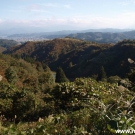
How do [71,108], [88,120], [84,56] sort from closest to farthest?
1. [88,120]
2. [71,108]
3. [84,56]

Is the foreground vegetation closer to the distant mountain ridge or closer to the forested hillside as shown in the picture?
the forested hillside

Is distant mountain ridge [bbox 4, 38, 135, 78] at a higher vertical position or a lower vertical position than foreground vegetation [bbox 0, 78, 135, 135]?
lower

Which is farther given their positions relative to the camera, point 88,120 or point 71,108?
point 71,108

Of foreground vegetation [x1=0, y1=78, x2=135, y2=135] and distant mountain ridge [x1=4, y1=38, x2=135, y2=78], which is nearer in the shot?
foreground vegetation [x1=0, y1=78, x2=135, y2=135]

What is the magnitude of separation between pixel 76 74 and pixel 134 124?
249 ft

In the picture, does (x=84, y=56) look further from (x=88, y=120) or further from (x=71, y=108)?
(x=88, y=120)

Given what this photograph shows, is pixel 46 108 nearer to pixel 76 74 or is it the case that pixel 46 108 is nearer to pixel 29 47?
pixel 76 74

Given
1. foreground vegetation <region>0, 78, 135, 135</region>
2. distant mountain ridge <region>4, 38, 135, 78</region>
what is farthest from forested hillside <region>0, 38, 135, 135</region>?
distant mountain ridge <region>4, 38, 135, 78</region>

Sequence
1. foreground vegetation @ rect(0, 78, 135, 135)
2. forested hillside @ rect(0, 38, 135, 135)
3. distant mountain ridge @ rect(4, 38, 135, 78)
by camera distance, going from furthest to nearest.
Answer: distant mountain ridge @ rect(4, 38, 135, 78), forested hillside @ rect(0, 38, 135, 135), foreground vegetation @ rect(0, 78, 135, 135)

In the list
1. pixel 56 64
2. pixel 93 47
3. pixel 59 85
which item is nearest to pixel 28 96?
pixel 59 85

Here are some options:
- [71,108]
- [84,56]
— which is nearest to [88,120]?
[71,108]

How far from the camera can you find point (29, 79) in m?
36.2

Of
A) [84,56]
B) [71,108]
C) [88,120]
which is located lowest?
[84,56]

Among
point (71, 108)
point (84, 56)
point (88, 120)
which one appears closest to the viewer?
point (88, 120)
